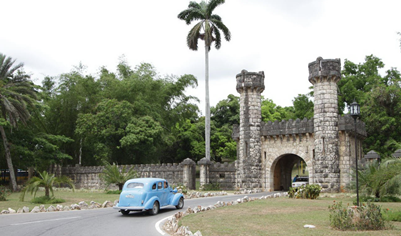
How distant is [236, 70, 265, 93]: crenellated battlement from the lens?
33938 mm

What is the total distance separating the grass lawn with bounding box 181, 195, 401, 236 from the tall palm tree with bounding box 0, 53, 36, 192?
22173mm

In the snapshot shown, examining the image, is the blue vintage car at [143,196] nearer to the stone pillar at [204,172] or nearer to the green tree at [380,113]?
the stone pillar at [204,172]

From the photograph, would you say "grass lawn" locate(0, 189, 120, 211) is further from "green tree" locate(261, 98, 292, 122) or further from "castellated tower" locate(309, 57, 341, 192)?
"green tree" locate(261, 98, 292, 122)

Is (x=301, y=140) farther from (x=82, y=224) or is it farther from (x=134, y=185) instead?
(x=82, y=224)

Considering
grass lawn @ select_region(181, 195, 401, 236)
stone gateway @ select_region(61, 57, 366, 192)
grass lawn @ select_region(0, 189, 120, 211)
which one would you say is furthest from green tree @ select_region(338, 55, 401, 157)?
grass lawn @ select_region(0, 189, 120, 211)

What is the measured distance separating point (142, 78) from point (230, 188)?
62.6 feet

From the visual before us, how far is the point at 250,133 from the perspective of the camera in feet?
111

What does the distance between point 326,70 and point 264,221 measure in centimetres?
1990

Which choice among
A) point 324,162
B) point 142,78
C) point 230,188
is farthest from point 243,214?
point 142,78

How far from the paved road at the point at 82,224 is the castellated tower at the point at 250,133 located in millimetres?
17549

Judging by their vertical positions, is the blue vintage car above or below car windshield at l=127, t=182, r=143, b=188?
below

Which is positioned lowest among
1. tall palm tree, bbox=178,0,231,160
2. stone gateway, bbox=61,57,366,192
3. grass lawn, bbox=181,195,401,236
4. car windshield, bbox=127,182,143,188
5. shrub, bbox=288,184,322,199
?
grass lawn, bbox=181,195,401,236

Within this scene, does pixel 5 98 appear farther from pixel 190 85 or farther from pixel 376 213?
pixel 376 213

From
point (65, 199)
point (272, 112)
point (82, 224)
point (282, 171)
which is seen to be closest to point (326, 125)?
point (282, 171)
